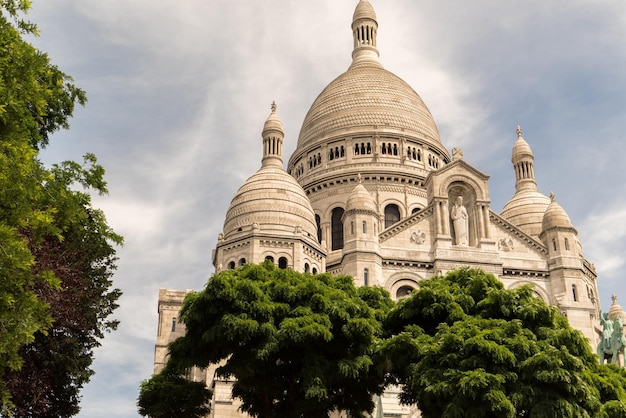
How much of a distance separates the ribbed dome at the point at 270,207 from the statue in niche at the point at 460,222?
819 cm

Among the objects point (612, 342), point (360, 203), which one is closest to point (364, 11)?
point (360, 203)

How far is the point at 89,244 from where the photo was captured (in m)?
21.0

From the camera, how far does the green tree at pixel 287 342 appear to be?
2266 centimetres

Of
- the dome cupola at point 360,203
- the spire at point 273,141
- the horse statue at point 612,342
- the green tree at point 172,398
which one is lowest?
the green tree at point 172,398

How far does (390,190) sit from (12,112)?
40966mm

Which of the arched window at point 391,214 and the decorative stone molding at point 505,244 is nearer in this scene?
the decorative stone molding at point 505,244

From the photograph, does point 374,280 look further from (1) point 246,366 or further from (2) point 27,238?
(2) point 27,238

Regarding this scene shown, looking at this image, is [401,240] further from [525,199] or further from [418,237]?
[525,199]

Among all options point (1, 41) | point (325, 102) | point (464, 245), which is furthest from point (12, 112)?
point (325, 102)

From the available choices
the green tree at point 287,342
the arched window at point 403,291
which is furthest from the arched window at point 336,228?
the green tree at point 287,342

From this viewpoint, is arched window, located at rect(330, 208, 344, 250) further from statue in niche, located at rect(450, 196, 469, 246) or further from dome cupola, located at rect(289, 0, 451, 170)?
statue in niche, located at rect(450, 196, 469, 246)

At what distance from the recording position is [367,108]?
2372 inches

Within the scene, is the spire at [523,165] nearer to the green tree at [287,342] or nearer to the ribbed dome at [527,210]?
the ribbed dome at [527,210]

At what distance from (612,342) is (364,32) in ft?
145
